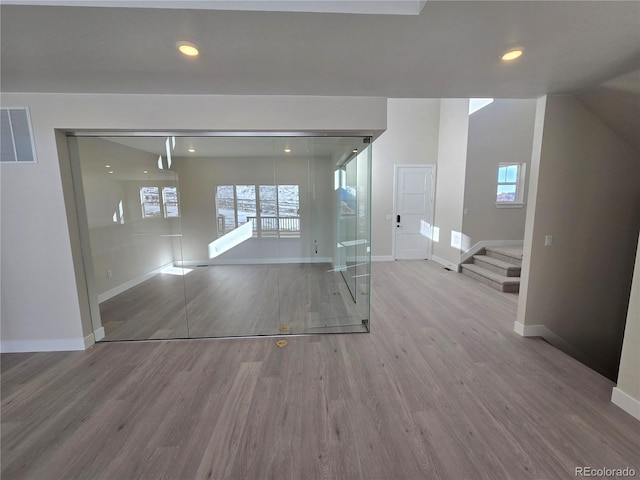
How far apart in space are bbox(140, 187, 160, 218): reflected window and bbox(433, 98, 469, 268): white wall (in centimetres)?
536

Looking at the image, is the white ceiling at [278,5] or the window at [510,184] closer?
the white ceiling at [278,5]

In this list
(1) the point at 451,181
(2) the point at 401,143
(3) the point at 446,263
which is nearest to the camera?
(1) the point at 451,181

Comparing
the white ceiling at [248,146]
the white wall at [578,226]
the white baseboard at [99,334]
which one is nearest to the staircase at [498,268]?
the white wall at [578,226]

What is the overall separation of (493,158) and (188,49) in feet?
18.2

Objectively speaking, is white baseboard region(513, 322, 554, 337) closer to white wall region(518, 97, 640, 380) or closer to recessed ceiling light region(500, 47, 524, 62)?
white wall region(518, 97, 640, 380)

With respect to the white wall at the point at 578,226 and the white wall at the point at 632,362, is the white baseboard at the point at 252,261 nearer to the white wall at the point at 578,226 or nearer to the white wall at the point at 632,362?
the white wall at the point at 578,226

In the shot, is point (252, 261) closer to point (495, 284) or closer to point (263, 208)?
point (263, 208)

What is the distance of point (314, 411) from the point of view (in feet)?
5.66

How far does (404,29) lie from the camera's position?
138 cm

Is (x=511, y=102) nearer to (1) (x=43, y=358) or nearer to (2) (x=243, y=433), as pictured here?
(2) (x=243, y=433)

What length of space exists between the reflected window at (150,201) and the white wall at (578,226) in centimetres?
444

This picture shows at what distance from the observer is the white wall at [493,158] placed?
486 centimetres

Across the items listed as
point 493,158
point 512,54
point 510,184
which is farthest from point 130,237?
point 510,184

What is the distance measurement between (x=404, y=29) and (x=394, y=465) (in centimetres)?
242
